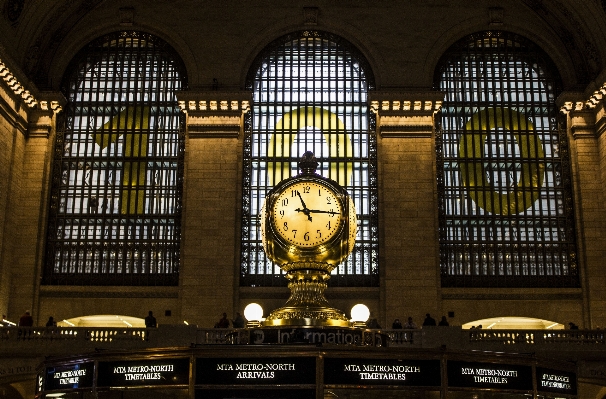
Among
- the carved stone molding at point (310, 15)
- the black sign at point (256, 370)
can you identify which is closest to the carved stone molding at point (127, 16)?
the carved stone molding at point (310, 15)

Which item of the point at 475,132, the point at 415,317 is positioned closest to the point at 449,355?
the point at 415,317

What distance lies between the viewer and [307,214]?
14.5 feet

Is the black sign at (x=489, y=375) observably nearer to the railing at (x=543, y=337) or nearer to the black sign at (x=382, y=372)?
the black sign at (x=382, y=372)

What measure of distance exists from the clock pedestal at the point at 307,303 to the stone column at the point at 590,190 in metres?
27.3

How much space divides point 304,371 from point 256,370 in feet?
0.59

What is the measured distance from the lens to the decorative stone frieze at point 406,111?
31406 mm

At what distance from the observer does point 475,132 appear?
32.2 meters

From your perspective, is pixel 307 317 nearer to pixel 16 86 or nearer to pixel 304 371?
pixel 304 371

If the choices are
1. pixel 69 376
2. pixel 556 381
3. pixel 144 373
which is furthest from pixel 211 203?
pixel 144 373

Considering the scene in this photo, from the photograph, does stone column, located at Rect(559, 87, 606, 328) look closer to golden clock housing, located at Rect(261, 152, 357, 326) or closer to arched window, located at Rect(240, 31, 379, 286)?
arched window, located at Rect(240, 31, 379, 286)

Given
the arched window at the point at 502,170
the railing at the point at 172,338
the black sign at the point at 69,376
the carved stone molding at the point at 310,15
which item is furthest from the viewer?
the carved stone molding at the point at 310,15

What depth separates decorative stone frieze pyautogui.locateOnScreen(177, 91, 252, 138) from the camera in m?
31.5

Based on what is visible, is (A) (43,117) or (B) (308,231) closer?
(B) (308,231)

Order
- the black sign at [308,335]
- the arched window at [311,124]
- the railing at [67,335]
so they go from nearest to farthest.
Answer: the black sign at [308,335] → the railing at [67,335] → the arched window at [311,124]
